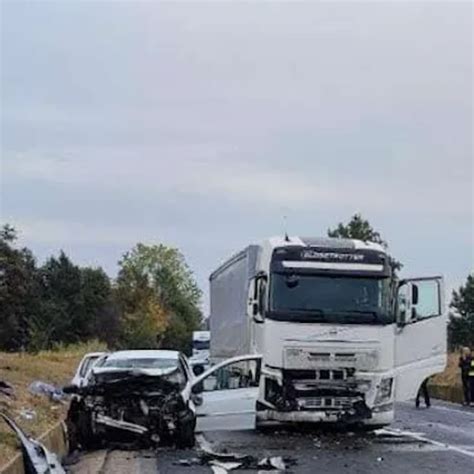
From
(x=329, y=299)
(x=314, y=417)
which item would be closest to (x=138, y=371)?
(x=314, y=417)

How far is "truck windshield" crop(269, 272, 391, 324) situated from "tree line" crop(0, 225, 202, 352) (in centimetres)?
3932

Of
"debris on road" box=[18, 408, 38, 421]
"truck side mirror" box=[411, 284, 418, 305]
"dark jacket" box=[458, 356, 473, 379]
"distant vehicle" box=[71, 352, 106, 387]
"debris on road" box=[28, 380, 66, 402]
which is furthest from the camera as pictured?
"dark jacket" box=[458, 356, 473, 379]

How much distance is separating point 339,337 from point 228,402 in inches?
85.7

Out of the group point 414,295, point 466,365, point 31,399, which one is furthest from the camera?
point 466,365

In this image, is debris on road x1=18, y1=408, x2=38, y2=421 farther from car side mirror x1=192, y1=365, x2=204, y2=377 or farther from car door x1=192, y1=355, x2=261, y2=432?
car side mirror x1=192, y1=365, x2=204, y2=377

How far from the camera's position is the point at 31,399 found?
20938 mm

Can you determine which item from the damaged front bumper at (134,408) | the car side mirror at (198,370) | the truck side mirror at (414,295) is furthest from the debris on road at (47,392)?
the truck side mirror at (414,295)

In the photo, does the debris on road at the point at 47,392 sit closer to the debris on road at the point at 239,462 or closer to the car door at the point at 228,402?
the car door at the point at 228,402

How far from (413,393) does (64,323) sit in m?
69.1

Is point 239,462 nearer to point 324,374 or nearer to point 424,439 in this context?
point 324,374

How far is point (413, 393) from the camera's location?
19.9 m

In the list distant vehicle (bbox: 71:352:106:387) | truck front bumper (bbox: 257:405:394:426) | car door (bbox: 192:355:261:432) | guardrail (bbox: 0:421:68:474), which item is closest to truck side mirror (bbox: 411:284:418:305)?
truck front bumper (bbox: 257:405:394:426)

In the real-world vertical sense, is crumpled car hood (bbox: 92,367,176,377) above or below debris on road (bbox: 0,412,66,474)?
above

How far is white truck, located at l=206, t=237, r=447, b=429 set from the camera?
19.3 meters
